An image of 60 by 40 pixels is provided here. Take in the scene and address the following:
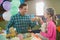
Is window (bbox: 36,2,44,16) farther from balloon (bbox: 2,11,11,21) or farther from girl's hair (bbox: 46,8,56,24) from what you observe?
balloon (bbox: 2,11,11,21)

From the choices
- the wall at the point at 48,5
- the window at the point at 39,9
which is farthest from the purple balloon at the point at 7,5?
the window at the point at 39,9

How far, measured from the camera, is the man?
1805 mm

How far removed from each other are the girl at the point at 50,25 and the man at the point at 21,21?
0.16m

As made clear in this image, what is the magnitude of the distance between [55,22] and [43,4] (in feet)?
0.81

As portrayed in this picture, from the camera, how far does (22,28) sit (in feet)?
5.93

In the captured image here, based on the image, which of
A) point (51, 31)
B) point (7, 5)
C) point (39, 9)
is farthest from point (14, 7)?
point (51, 31)

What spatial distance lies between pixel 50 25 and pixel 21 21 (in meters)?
0.34

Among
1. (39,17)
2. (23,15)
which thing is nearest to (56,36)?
(39,17)

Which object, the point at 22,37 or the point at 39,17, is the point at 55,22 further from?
the point at 22,37

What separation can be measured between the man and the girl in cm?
16

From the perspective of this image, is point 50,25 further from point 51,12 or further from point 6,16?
point 6,16

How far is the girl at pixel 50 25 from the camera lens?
5.96ft

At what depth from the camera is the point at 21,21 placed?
1812mm

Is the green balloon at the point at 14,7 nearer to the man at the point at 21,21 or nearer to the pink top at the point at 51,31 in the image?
the man at the point at 21,21
